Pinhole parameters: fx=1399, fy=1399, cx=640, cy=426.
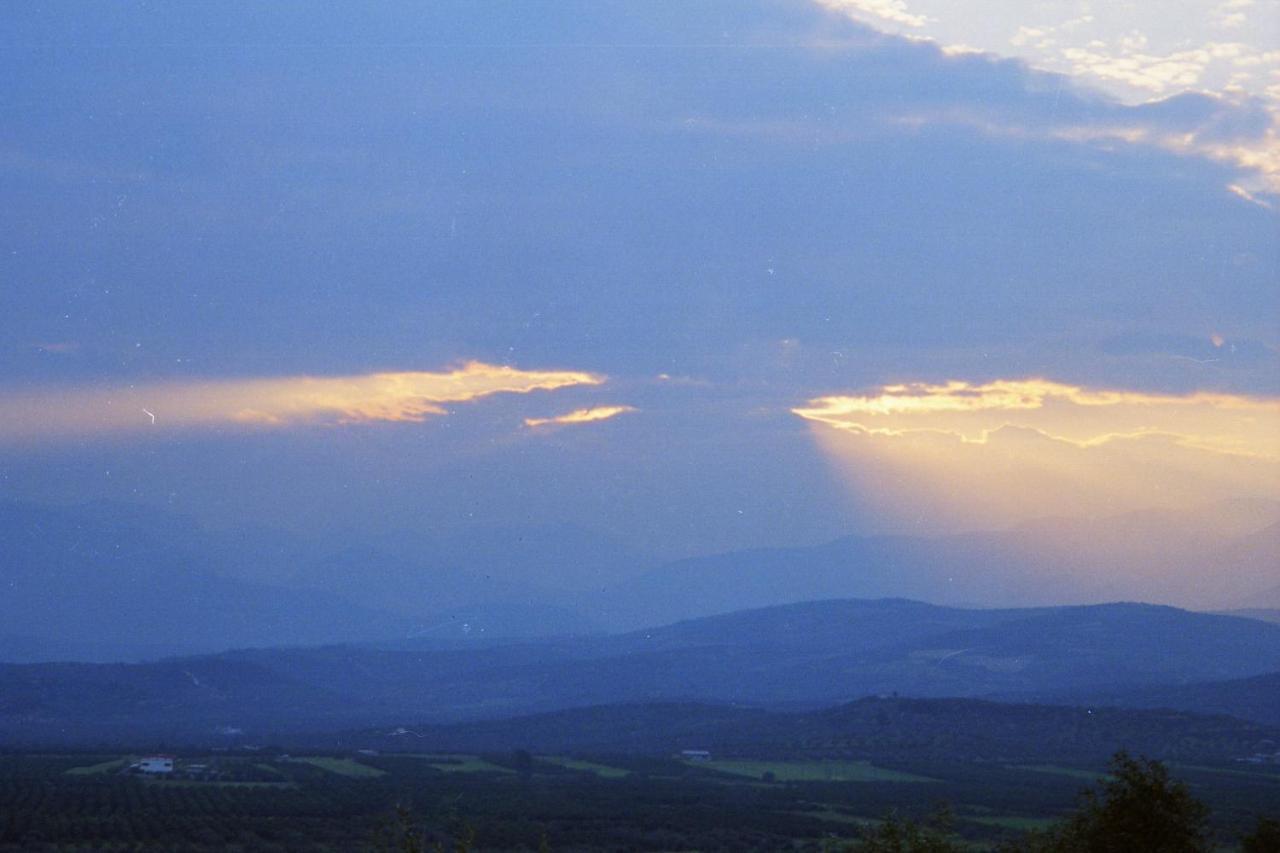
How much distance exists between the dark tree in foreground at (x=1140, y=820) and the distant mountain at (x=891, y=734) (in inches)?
3463

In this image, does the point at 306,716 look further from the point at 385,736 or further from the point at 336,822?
the point at 336,822

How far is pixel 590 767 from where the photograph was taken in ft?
356

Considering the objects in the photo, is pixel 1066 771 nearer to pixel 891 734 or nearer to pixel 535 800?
pixel 891 734

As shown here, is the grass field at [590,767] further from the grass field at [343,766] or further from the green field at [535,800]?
the grass field at [343,766]

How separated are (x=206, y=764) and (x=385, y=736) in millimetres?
37061

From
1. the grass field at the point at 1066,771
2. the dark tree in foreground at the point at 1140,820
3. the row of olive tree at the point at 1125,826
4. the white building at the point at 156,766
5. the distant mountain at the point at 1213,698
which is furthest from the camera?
the distant mountain at the point at 1213,698

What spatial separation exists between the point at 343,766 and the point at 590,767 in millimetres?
18776

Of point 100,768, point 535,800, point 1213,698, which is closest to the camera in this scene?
point 535,800

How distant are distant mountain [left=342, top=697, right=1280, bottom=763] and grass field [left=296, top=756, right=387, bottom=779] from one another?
12.9 m

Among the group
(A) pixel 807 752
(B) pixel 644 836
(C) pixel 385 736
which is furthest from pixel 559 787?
(C) pixel 385 736

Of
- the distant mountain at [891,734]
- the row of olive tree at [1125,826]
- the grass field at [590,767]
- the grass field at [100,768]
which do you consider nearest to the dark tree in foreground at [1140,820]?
the row of olive tree at [1125,826]

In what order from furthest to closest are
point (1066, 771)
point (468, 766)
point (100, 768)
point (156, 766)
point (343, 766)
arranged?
point (468, 766), point (343, 766), point (1066, 771), point (100, 768), point (156, 766)

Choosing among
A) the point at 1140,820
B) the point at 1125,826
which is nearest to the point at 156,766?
the point at 1125,826

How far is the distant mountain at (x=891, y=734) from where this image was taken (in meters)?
119
